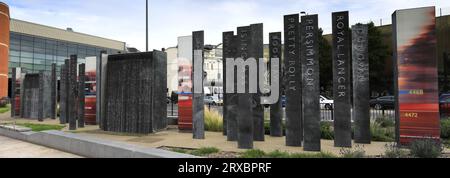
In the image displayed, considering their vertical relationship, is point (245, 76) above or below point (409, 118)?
above

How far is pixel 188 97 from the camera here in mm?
12898

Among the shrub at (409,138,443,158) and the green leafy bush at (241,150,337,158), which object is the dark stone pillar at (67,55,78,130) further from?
the shrub at (409,138,443,158)

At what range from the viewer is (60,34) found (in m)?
65.1

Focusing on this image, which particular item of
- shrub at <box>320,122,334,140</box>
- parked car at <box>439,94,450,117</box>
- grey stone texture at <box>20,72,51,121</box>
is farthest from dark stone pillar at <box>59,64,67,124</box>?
parked car at <box>439,94,450,117</box>

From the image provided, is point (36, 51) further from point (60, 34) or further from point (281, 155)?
point (281, 155)

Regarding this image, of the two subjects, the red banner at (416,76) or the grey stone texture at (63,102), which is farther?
the grey stone texture at (63,102)

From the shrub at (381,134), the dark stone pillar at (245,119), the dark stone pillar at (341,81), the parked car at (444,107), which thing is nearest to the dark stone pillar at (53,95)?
the dark stone pillar at (245,119)

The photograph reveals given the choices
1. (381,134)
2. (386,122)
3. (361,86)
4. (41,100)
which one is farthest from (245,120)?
(41,100)

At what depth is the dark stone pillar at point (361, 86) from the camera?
959 cm

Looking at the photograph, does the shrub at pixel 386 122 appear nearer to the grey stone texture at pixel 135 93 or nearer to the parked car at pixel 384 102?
the grey stone texture at pixel 135 93

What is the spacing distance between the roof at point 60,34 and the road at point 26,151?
53.3m

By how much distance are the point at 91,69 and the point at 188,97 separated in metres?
6.60

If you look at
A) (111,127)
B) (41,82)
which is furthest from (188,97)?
(41,82)
